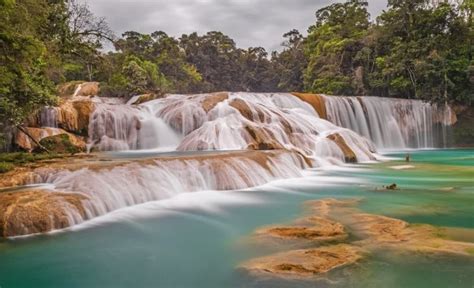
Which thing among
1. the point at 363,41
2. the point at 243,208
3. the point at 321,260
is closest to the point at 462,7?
the point at 363,41

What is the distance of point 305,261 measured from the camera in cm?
482

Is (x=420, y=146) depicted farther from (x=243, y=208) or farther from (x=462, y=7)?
(x=243, y=208)

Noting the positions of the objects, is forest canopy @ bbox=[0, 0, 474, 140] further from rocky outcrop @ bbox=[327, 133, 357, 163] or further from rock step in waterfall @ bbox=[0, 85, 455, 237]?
rocky outcrop @ bbox=[327, 133, 357, 163]

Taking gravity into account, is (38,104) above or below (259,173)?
above

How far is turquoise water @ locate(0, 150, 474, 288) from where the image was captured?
4.53 metres

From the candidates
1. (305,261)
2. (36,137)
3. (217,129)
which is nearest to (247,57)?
(217,129)

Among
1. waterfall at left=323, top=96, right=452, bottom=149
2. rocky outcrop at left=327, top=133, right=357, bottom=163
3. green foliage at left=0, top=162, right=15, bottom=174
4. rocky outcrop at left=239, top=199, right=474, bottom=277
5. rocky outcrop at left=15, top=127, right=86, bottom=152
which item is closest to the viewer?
rocky outcrop at left=239, top=199, right=474, bottom=277

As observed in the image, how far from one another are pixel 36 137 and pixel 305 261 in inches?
525

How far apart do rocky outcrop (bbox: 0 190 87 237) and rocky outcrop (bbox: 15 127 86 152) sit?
7.80 m

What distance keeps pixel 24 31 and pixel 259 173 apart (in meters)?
6.47

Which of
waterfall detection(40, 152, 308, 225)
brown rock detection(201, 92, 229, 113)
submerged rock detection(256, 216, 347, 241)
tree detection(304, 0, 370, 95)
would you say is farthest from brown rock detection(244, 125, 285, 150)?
tree detection(304, 0, 370, 95)

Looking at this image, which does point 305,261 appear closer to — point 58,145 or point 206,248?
point 206,248

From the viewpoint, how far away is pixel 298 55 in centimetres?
4622

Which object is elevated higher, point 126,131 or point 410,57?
point 410,57
